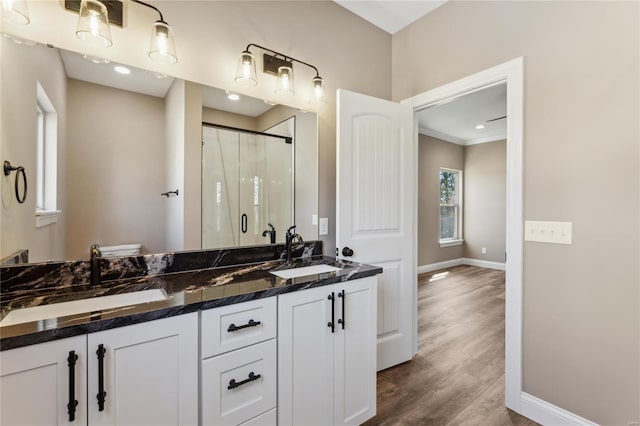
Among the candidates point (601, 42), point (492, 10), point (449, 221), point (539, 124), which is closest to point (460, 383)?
point (539, 124)

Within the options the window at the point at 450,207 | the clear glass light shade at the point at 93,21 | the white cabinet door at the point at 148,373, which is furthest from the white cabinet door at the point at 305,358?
the window at the point at 450,207

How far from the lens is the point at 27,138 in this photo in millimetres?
1245

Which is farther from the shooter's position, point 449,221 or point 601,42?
point 449,221

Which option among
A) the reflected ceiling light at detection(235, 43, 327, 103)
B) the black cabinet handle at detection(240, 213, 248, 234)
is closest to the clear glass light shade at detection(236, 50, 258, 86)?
the reflected ceiling light at detection(235, 43, 327, 103)

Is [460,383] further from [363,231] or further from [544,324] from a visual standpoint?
[363,231]

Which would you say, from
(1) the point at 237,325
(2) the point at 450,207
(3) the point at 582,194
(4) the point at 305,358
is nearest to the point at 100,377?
(1) the point at 237,325

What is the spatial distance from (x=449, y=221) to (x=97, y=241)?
6.53 metres

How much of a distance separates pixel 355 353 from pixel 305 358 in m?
0.34

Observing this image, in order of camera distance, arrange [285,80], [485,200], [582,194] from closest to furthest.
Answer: [582,194], [285,80], [485,200]

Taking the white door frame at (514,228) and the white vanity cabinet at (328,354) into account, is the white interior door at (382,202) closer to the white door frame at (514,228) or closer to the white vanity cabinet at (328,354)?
the white vanity cabinet at (328,354)

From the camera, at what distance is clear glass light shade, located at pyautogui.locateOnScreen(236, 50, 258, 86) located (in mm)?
1812

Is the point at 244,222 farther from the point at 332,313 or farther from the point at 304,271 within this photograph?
the point at 332,313

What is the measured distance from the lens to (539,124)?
5.86 feet

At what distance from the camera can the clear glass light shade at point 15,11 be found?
3.92 ft
